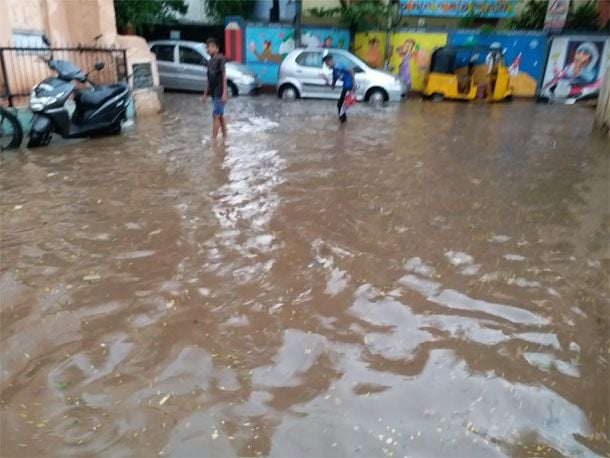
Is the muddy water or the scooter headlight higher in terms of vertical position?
the scooter headlight

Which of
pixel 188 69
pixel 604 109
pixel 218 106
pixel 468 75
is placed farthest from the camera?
pixel 468 75

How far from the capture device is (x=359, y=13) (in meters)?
A: 19.1

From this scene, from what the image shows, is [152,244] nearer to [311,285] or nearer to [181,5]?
[311,285]

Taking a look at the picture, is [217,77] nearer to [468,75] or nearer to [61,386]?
[61,386]

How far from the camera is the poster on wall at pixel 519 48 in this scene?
62.6 ft

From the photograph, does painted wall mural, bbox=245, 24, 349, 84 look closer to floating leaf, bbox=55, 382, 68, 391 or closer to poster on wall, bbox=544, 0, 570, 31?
poster on wall, bbox=544, 0, 570, 31

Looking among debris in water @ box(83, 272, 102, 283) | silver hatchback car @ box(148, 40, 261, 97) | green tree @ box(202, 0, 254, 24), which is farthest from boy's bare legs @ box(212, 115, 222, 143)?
green tree @ box(202, 0, 254, 24)

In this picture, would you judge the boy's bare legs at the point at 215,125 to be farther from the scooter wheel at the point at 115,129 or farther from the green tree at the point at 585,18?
the green tree at the point at 585,18

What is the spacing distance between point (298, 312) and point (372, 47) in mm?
18455

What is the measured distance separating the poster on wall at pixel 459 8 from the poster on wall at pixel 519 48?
104cm

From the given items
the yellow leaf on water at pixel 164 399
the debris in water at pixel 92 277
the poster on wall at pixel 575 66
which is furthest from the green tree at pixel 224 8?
the yellow leaf on water at pixel 164 399

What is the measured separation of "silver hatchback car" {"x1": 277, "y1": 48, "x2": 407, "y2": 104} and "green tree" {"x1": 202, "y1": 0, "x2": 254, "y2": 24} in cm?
604

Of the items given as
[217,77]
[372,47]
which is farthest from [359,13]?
[217,77]

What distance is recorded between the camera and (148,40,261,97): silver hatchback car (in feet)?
54.0
